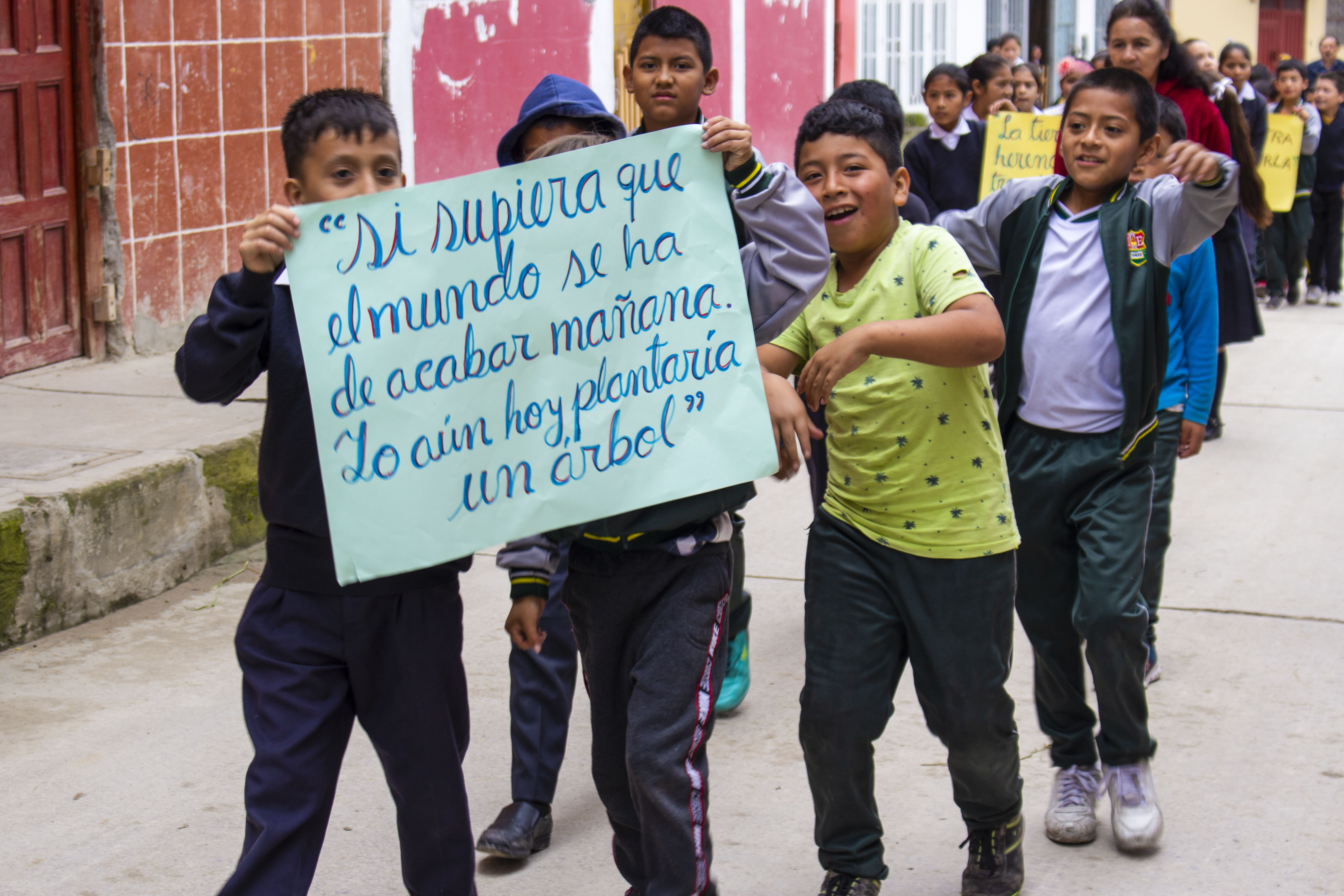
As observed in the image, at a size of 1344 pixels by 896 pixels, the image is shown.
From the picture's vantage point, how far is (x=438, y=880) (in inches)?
103

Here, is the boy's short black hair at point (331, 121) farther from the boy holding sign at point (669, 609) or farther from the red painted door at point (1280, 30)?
the red painted door at point (1280, 30)

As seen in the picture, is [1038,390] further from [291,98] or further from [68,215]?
[291,98]

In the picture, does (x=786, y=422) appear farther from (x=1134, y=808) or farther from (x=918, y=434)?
(x=1134, y=808)

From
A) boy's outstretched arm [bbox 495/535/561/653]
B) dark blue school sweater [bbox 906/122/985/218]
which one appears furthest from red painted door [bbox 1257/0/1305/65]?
boy's outstretched arm [bbox 495/535/561/653]

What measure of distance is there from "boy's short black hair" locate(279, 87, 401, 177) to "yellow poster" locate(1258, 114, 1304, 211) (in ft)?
33.6

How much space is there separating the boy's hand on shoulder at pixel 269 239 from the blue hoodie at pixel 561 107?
1.20 metres

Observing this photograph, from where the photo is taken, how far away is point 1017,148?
6887 millimetres

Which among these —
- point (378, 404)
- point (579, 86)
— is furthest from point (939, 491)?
point (579, 86)

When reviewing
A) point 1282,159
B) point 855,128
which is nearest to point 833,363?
point 855,128

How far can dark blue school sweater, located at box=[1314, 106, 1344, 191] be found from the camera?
12086 mm

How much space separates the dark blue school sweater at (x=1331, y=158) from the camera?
476 inches

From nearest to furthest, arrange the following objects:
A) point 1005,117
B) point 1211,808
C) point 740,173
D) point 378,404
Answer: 1. point 378,404
2. point 740,173
3. point 1211,808
4. point 1005,117

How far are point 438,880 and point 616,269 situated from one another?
43.1 inches

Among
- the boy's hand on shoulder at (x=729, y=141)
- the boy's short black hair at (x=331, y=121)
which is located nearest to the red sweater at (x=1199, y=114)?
the boy's hand on shoulder at (x=729, y=141)
